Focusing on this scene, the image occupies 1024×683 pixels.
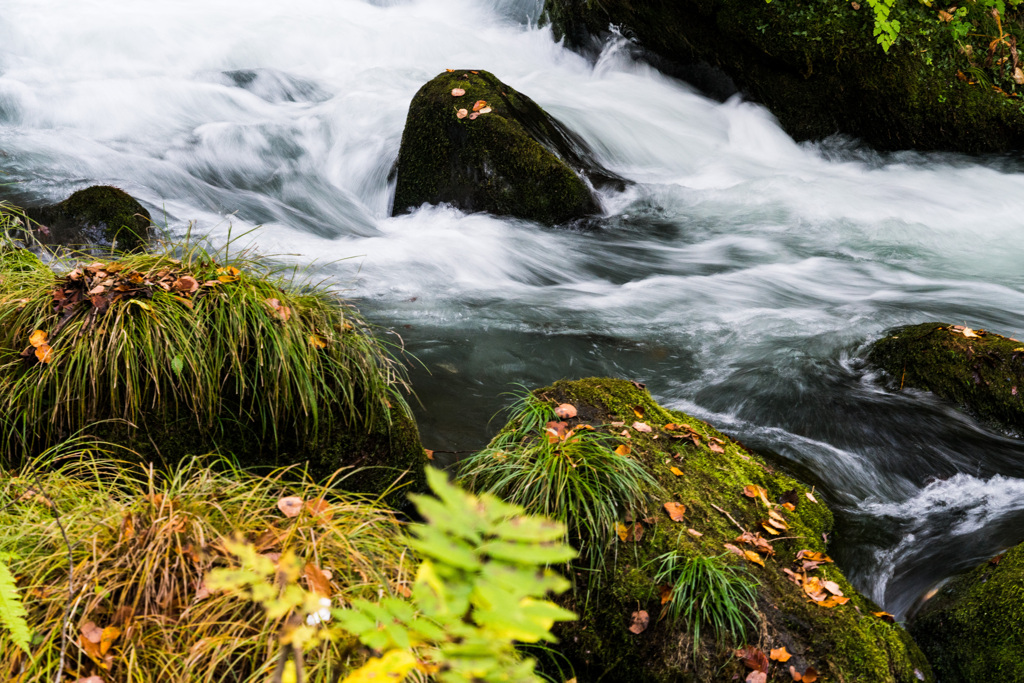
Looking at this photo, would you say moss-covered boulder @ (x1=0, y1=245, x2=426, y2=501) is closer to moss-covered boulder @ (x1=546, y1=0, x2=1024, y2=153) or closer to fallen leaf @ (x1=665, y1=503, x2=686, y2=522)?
fallen leaf @ (x1=665, y1=503, x2=686, y2=522)

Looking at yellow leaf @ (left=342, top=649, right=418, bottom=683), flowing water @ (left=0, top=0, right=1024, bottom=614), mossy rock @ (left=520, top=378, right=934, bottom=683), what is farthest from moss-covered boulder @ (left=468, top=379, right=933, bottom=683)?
yellow leaf @ (left=342, top=649, right=418, bottom=683)

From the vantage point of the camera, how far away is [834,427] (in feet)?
15.8

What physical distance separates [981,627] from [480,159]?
589 cm

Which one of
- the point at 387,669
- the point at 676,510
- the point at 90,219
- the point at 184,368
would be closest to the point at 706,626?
the point at 676,510

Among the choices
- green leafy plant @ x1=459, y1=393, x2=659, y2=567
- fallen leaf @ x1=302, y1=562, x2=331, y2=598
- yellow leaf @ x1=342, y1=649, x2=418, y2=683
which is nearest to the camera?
yellow leaf @ x1=342, y1=649, x2=418, y2=683

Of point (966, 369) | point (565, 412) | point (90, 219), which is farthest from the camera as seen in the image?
point (90, 219)

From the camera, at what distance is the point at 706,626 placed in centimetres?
273

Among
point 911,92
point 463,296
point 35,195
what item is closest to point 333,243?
point 463,296

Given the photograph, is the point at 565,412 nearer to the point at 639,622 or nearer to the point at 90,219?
the point at 639,622

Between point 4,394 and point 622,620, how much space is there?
9.26 feet

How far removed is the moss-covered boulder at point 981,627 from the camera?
2881 millimetres

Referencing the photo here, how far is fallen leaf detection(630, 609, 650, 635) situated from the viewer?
9.18 ft

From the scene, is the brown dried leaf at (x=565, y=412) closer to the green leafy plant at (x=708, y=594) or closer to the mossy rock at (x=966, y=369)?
the green leafy plant at (x=708, y=594)

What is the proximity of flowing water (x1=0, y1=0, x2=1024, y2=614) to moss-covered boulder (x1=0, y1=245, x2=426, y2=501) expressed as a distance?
2.57 ft
